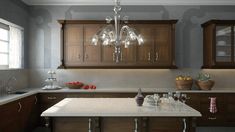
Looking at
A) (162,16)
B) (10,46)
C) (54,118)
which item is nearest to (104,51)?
(162,16)

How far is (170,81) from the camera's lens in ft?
19.2

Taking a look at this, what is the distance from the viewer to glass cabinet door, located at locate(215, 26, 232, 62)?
17.4 feet

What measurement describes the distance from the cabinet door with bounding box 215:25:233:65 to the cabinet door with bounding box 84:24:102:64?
245cm

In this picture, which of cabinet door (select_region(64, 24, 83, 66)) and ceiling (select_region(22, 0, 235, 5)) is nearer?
cabinet door (select_region(64, 24, 83, 66))

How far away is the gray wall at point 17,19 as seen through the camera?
464 cm

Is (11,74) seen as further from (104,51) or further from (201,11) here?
(201,11)

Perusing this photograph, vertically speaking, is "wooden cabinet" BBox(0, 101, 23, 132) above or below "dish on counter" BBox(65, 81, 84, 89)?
below

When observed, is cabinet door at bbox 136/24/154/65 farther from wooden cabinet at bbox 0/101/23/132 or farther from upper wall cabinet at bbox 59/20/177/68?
wooden cabinet at bbox 0/101/23/132

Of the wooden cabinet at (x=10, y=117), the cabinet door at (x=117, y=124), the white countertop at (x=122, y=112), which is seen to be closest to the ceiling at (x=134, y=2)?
the wooden cabinet at (x=10, y=117)

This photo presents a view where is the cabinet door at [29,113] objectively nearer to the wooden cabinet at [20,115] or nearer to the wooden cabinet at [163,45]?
the wooden cabinet at [20,115]

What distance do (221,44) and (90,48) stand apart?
271cm

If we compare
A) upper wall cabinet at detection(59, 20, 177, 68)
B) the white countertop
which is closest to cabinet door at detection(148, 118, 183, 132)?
the white countertop

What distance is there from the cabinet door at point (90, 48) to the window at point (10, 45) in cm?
140

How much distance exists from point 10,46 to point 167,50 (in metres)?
3.25
